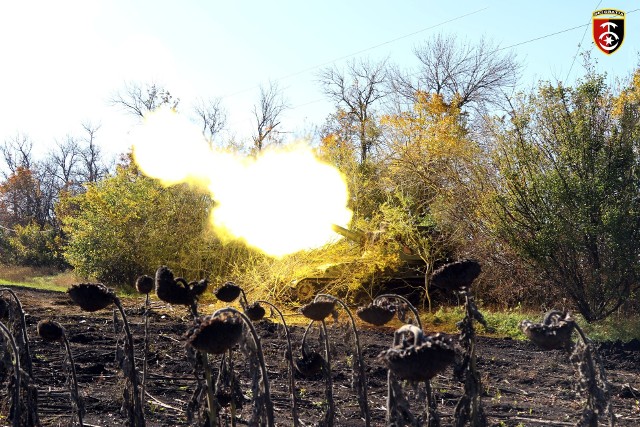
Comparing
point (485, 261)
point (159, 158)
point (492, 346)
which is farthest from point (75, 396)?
point (159, 158)

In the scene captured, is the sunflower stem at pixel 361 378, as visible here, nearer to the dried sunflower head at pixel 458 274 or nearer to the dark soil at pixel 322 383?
the dried sunflower head at pixel 458 274

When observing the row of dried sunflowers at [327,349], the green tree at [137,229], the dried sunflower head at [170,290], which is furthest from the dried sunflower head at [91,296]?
the green tree at [137,229]

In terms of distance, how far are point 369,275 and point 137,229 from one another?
29.0 feet

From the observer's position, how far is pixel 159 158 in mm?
21297

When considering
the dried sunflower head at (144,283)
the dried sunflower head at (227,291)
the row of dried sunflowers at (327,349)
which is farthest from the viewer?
the dried sunflower head at (144,283)

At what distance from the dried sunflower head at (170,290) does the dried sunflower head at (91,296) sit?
194mm

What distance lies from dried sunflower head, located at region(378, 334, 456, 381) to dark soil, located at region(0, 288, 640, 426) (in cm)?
177

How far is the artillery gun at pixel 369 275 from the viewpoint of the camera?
1420cm

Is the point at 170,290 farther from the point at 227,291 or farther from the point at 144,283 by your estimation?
the point at 144,283

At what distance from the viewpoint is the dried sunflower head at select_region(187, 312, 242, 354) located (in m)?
2.14

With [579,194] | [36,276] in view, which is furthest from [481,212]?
[36,276]

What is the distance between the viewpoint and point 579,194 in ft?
37.1

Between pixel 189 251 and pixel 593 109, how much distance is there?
11.7 meters

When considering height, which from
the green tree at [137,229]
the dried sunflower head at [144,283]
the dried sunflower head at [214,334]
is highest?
the green tree at [137,229]
